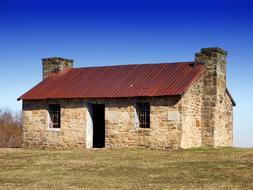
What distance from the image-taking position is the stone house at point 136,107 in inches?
950

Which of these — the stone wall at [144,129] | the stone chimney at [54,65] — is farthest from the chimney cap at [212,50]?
the stone chimney at [54,65]

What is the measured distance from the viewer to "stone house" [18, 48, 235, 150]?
24.1 metres

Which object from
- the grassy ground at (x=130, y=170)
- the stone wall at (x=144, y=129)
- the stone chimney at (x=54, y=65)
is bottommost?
the grassy ground at (x=130, y=170)

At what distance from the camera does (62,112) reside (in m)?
26.5

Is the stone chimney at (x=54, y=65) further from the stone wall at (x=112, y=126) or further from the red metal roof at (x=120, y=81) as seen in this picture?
the stone wall at (x=112, y=126)

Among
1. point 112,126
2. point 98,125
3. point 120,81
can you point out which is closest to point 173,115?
point 112,126

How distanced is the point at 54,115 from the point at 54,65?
12.3 ft

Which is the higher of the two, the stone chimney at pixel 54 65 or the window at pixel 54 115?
the stone chimney at pixel 54 65

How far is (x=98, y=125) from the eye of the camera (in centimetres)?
2697

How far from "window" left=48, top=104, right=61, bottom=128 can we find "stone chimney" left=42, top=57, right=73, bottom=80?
10.4ft

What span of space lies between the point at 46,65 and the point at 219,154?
1257 cm

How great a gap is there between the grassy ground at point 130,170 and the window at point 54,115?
3919 mm

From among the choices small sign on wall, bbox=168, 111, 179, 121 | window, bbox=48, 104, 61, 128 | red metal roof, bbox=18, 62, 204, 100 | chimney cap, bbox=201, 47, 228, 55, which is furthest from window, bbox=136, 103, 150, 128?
window, bbox=48, 104, 61, 128

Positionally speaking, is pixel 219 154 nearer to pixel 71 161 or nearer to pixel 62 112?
pixel 71 161
